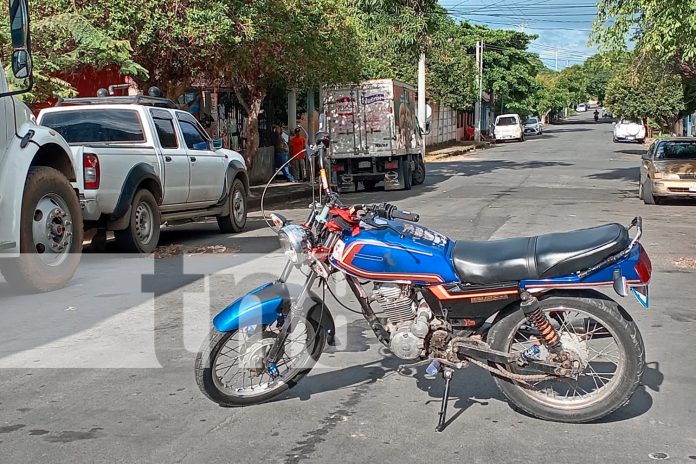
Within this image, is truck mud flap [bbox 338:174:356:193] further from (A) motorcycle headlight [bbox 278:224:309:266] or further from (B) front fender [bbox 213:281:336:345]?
(A) motorcycle headlight [bbox 278:224:309:266]

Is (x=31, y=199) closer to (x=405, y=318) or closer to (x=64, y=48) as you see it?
(x=405, y=318)

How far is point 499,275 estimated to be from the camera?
179 inches

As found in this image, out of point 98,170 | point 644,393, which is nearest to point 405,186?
point 98,170

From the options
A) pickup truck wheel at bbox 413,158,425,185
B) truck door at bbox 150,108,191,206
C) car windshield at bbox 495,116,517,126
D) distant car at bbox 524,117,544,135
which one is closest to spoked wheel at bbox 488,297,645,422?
truck door at bbox 150,108,191,206

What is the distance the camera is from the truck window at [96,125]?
11391 mm

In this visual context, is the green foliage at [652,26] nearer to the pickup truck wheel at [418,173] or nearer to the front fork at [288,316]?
Result: the pickup truck wheel at [418,173]

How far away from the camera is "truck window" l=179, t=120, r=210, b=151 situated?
12.4 meters

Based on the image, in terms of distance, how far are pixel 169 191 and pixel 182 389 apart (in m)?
6.72

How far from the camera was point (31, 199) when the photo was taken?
27.2ft

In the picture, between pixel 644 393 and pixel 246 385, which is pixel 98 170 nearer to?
pixel 246 385

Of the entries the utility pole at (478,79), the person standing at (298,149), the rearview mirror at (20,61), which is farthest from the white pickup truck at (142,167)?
the utility pole at (478,79)

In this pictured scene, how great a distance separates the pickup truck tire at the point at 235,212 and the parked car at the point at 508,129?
1754 inches

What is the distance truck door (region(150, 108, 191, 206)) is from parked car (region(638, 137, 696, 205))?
1043 centimetres

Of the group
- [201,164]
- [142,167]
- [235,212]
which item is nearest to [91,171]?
[142,167]
